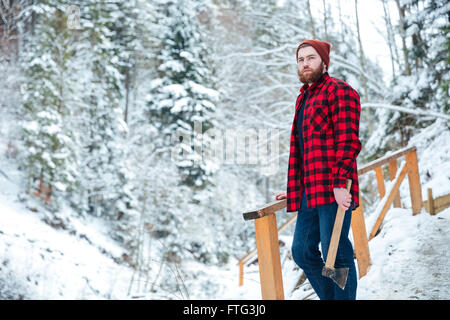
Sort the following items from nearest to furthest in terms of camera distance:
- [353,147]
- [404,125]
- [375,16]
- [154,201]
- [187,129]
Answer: [353,147] → [404,125] → [375,16] → [154,201] → [187,129]

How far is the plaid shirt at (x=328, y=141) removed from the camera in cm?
160

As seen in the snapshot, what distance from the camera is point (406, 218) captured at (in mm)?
3451

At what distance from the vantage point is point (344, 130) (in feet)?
5.31

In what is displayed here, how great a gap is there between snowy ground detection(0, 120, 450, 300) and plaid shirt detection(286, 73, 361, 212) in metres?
1.12

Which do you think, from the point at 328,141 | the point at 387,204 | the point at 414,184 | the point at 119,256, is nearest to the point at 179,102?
the point at 119,256

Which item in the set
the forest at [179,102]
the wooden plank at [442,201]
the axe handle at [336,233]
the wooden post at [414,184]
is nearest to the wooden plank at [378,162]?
the wooden post at [414,184]

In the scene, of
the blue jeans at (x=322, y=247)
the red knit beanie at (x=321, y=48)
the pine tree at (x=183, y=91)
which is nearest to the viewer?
the blue jeans at (x=322, y=247)

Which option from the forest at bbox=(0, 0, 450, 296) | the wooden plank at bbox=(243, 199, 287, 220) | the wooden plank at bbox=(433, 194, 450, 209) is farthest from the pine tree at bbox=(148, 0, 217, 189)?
the wooden plank at bbox=(243, 199, 287, 220)

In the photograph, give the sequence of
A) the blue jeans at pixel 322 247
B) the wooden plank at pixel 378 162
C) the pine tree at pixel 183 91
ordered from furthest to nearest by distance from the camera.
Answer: the pine tree at pixel 183 91
the wooden plank at pixel 378 162
the blue jeans at pixel 322 247

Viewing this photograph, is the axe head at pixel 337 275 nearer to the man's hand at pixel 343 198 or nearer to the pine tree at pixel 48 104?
the man's hand at pixel 343 198

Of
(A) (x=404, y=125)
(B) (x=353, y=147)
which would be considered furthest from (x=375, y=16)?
(B) (x=353, y=147)

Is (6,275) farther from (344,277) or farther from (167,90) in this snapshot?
(167,90)

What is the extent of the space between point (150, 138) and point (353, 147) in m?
11.5
